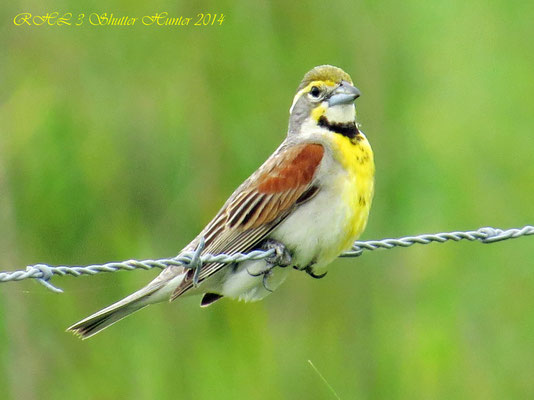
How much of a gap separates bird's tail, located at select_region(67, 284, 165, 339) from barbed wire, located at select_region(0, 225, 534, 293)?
440 millimetres

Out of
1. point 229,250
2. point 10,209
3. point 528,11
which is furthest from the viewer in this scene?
point 528,11

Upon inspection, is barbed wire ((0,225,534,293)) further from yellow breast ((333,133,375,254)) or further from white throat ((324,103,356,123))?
white throat ((324,103,356,123))

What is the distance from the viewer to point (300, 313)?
7754 mm

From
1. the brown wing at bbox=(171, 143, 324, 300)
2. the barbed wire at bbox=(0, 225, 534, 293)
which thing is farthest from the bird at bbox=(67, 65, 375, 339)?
the barbed wire at bbox=(0, 225, 534, 293)

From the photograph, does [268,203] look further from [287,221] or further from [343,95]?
[343,95]

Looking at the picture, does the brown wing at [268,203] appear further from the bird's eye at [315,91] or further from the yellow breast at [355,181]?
the bird's eye at [315,91]

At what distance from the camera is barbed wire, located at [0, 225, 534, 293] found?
4641 millimetres

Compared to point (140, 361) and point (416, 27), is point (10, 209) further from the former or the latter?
point (416, 27)

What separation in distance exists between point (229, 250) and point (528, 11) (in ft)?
11.5

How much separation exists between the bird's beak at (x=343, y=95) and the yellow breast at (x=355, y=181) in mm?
194

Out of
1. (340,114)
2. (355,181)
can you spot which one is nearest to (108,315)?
(355,181)

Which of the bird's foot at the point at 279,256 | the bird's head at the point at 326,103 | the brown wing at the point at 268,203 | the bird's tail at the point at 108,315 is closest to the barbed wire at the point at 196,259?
the bird's foot at the point at 279,256

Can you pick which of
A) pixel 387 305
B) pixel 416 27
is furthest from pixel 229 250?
pixel 416 27

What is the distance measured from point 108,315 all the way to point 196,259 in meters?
0.86
